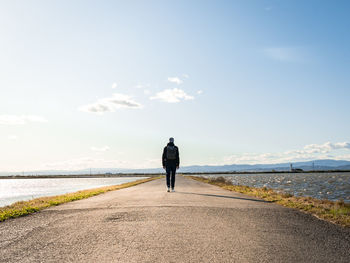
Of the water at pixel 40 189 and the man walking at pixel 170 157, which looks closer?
the man walking at pixel 170 157

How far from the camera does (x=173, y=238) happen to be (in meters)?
5.49

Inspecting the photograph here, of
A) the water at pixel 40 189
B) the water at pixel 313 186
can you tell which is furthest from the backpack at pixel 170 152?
the water at pixel 313 186

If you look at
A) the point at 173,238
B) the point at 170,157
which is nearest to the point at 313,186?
the point at 170,157

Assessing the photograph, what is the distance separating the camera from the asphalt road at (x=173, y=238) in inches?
176

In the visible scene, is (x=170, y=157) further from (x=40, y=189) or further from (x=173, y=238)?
(x=40, y=189)

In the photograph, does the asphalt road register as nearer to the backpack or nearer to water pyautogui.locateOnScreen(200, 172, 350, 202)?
the backpack

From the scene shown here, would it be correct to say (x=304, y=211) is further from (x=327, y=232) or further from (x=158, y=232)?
(x=158, y=232)

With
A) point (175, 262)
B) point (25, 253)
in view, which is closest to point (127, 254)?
point (175, 262)

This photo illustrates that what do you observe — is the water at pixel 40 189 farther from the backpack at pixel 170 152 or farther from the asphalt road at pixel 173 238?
the asphalt road at pixel 173 238

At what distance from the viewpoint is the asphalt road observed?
448cm

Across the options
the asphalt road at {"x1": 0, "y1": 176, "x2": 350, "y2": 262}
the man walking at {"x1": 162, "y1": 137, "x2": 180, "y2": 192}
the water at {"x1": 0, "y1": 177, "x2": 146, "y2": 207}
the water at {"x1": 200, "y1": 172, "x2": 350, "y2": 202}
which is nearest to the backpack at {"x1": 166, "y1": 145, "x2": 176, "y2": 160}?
the man walking at {"x1": 162, "y1": 137, "x2": 180, "y2": 192}

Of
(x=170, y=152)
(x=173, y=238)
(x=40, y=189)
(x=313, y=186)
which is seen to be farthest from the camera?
(x=40, y=189)

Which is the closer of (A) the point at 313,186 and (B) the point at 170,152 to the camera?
(B) the point at 170,152

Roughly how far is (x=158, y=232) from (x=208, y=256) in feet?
5.68
